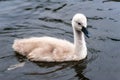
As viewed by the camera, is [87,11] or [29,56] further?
[87,11]

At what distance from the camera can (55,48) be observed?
7.96 m

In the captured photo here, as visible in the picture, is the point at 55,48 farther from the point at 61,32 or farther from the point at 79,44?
the point at 61,32

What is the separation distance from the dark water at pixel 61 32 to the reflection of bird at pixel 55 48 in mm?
125

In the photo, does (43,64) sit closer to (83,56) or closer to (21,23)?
(83,56)

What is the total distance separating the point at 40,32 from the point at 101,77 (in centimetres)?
229

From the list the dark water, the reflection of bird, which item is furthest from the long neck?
the dark water

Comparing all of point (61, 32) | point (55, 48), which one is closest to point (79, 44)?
point (55, 48)

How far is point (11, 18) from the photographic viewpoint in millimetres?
10031

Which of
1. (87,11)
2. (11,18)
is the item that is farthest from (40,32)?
(87,11)

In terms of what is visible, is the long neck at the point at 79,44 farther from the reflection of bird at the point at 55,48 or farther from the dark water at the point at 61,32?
the dark water at the point at 61,32

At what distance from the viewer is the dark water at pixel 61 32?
25.0ft

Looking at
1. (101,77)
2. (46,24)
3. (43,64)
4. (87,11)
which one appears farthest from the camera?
(87,11)

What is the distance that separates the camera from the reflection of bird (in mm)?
7934

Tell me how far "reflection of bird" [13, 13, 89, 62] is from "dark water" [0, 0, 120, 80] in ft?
0.41
